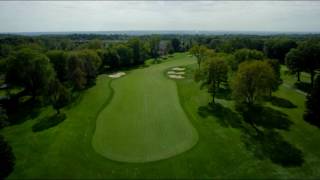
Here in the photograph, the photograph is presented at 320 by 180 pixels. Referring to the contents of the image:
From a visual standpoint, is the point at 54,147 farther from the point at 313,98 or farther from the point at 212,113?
the point at 313,98

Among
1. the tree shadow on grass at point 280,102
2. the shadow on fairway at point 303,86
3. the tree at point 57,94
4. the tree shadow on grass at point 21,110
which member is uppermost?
the tree at point 57,94

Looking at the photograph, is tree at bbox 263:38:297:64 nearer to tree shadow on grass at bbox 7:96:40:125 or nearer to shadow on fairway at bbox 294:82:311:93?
shadow on fairway at bbox 294:82:311:93

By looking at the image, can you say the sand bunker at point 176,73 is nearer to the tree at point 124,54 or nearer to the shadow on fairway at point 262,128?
the tree at point 124,54

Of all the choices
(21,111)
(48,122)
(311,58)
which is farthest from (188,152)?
(311,58)

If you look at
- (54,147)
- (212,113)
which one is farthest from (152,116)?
(54,147)

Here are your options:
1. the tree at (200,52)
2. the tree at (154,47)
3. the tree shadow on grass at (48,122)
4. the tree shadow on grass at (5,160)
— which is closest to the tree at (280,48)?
the tree at (200,52)

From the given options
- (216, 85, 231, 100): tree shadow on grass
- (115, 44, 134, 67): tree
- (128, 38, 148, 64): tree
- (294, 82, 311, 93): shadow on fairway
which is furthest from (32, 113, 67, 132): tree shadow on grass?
(128, 38, 148, 64): tree
